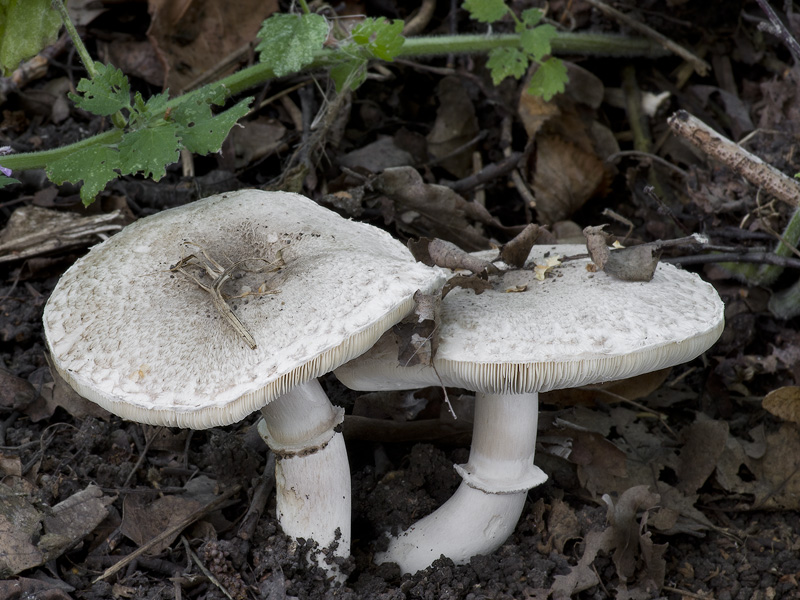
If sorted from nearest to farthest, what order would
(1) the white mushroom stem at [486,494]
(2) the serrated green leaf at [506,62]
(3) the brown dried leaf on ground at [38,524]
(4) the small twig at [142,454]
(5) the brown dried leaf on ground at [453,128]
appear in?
(3) the brown dried leaf on ground at [38,524]
(1) the white mushroom stem at [486,494]
(4) the small twig at [142,454]
(2) the serrated green leaf at [506,62]
(5) the brown dried leaf on ground at [453,128]

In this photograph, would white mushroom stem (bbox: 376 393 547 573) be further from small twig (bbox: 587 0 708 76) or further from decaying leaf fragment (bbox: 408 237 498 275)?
small twig (bbox: 587 0 708 76)

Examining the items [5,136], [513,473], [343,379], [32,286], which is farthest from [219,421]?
[5,136]

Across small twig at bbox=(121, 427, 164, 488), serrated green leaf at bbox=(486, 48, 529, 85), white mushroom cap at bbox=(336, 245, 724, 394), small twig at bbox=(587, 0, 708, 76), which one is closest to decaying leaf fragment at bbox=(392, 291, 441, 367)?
white mushroom cap at bbox=(336, 245, 724, 394)

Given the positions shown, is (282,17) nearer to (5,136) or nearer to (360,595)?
(5,136)

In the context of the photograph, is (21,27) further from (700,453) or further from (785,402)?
(785,402)

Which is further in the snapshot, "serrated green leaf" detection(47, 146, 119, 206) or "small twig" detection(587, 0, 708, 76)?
"small twig" detection(587, 0, 708, 76)

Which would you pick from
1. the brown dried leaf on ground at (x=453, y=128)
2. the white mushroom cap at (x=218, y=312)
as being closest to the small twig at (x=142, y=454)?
the white mushroom cap at (x=218, y=312)

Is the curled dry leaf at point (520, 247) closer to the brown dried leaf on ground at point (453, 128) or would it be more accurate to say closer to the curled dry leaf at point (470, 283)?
the curled dry leaf at point (470, 283)

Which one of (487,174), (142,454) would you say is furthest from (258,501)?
(487,174)
